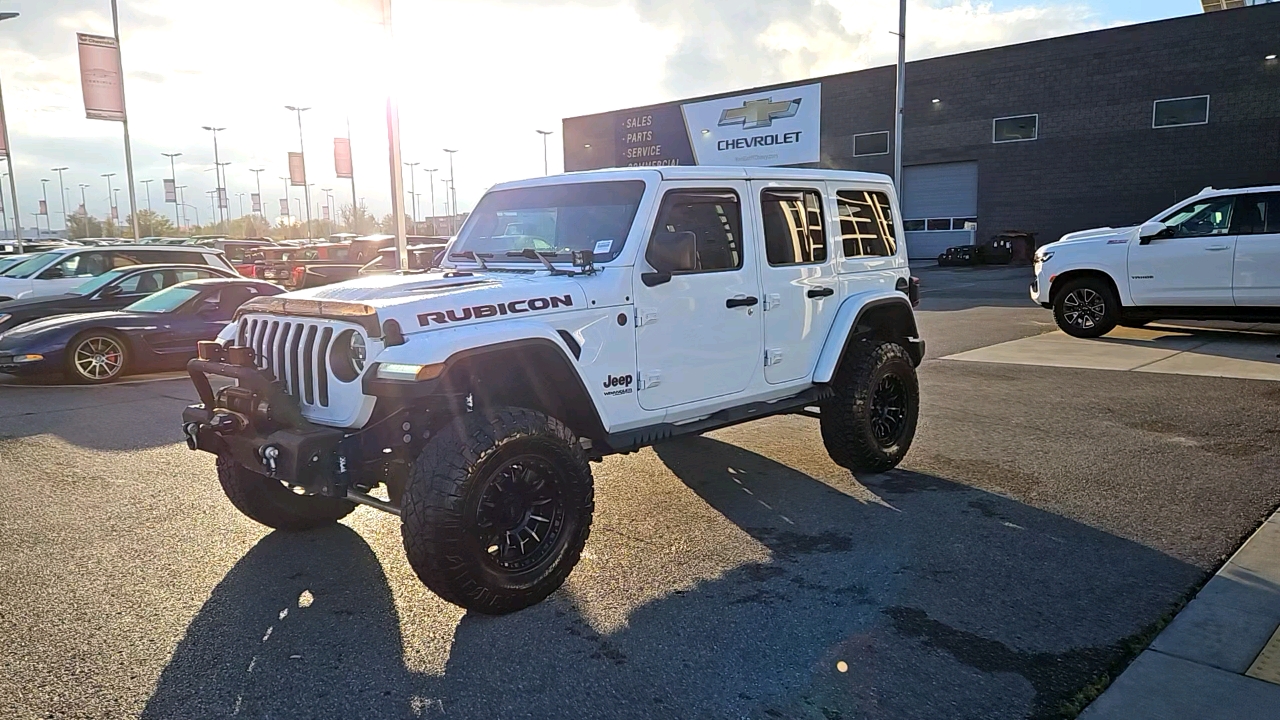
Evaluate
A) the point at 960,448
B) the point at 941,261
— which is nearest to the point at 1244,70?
the point at 941,261

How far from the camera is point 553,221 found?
4.96 m

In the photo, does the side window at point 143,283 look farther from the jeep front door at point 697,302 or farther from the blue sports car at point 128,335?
the jeep front door at point 697,302

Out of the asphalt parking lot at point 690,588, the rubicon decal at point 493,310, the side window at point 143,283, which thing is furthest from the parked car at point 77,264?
the rubicon decal at point 493,310

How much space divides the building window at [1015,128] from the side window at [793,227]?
95.1ft

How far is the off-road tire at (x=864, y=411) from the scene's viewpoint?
18.4 ft

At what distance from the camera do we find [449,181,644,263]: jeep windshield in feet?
15.3

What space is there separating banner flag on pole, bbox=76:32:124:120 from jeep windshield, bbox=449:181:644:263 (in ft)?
72.6

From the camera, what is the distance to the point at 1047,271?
12.4 metres

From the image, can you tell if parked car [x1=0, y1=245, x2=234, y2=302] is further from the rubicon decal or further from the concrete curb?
Answer: the concrete curb

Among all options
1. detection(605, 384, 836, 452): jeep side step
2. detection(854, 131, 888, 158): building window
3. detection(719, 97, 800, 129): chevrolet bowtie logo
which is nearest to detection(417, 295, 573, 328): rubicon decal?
detection(605, 384, 836, 452): jeep side step

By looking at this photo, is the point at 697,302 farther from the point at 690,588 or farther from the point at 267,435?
the point at 267,435

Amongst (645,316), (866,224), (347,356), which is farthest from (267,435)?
(866,224)

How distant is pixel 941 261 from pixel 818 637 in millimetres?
29280

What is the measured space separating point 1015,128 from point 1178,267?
22.3 meters
